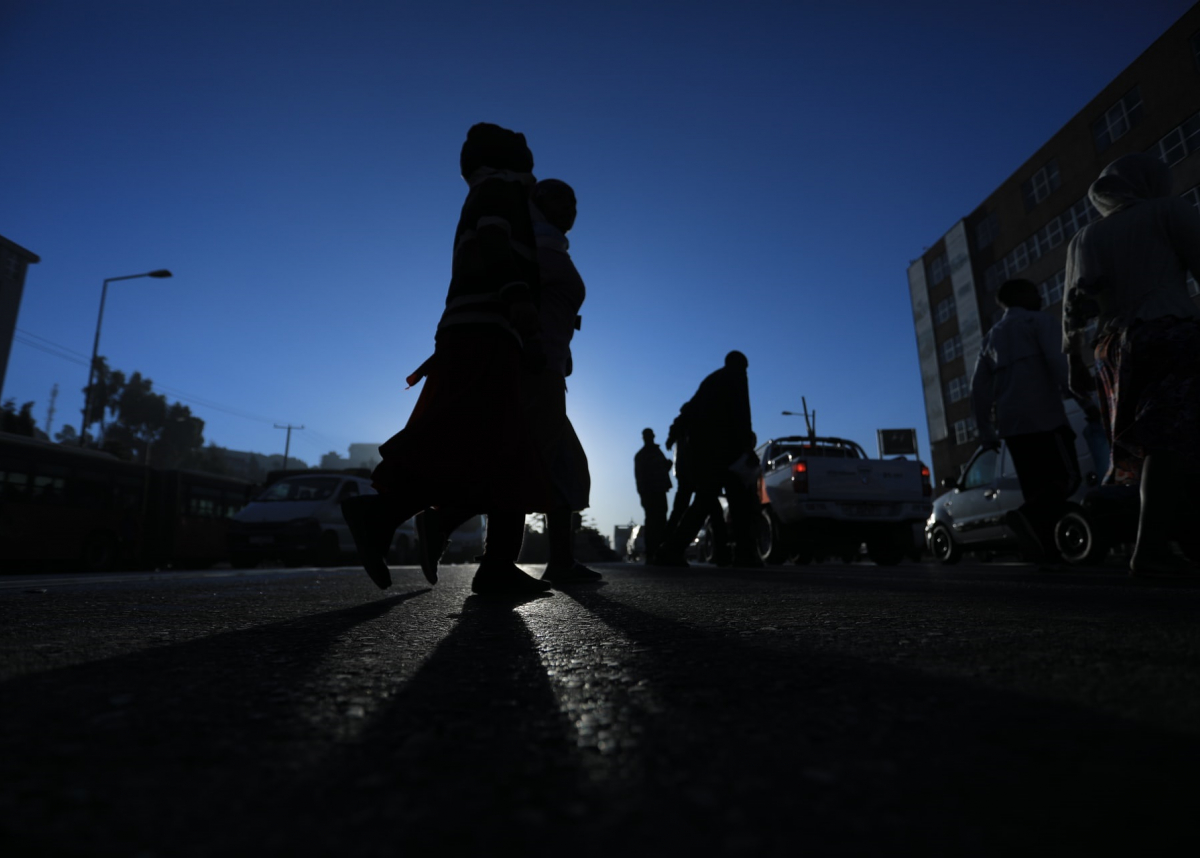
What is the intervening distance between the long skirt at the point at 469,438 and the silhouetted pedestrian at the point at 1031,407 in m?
3.91

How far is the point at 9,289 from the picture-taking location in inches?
1836

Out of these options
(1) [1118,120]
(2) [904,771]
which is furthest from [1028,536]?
(1) [1118,120]

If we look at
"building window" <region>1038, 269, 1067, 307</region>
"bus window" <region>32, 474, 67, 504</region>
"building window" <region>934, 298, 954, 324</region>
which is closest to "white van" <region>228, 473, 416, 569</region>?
"bus window" <region>32, 474, 67, 504</region>

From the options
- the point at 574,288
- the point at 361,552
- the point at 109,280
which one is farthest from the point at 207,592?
the point at 109,280

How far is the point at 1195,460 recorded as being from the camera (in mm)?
3377

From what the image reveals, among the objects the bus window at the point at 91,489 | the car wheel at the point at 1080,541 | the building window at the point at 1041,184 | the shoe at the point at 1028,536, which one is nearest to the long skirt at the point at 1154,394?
the shoe at the point at 1028,536

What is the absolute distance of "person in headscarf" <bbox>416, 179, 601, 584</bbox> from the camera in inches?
165

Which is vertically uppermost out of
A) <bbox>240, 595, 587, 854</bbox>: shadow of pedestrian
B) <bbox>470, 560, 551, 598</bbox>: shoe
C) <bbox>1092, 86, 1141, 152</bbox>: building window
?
<bbox>1092, 86, 1141, 152</bbox>: building window

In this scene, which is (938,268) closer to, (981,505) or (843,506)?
(981,505)

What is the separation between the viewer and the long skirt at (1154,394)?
11.2 ft

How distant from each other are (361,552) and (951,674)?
2.34 meters

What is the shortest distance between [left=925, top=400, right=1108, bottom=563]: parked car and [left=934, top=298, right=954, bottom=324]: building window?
135 feet

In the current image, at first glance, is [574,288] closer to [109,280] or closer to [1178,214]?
[1178,214]

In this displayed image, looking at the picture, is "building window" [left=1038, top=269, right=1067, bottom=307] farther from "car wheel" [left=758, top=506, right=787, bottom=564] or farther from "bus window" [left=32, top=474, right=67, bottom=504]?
"bus window" [left=32, top=474, right=67, bottom=504]
